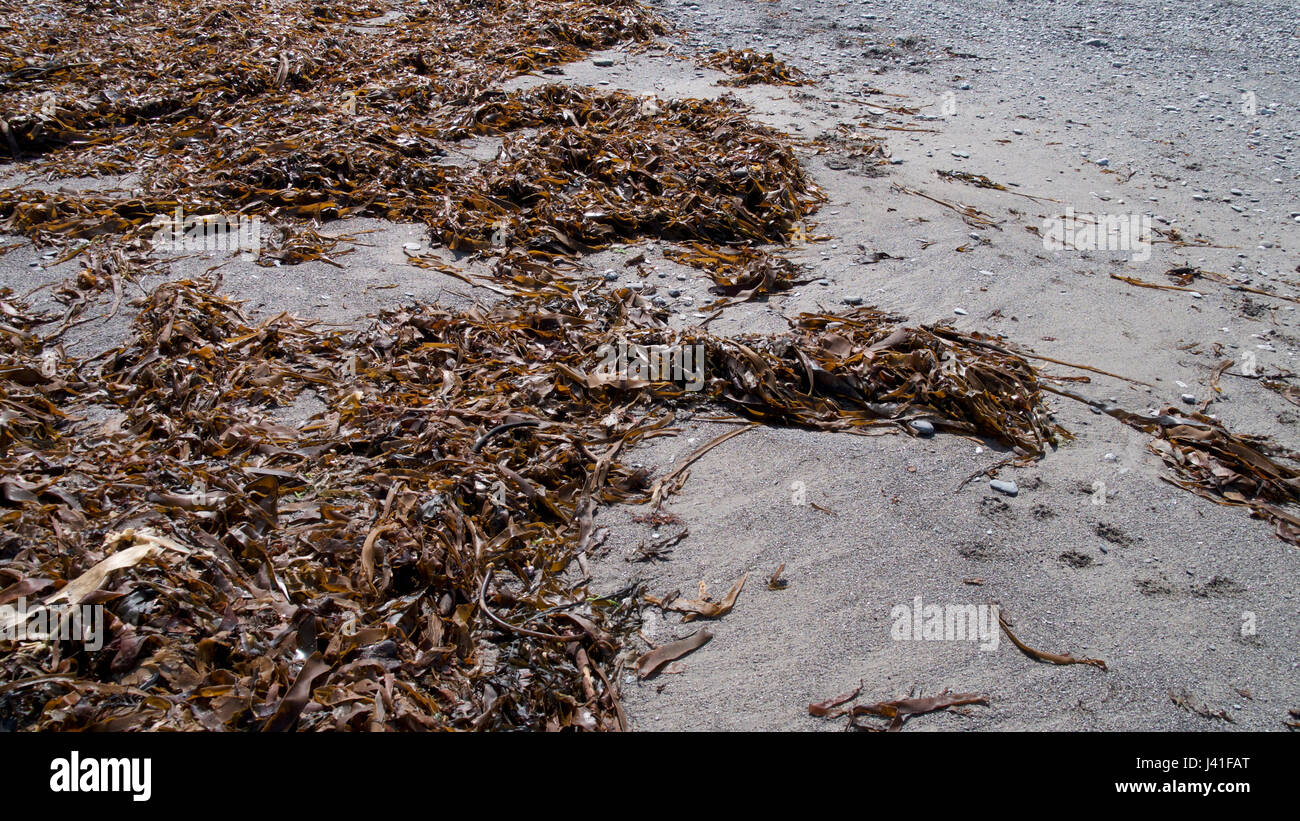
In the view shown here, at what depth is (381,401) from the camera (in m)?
3.06

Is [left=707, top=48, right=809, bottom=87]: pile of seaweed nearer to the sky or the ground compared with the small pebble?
nearer to the sky

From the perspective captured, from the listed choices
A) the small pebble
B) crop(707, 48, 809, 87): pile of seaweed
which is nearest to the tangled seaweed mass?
the small pebble

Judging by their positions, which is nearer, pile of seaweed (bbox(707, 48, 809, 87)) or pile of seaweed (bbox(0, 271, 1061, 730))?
pile of seaweed (bbox(0, 271, 1061, 730))

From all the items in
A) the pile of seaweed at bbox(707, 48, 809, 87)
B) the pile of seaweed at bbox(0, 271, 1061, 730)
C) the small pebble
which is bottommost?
the pile of seaweed at bbox(0, 271, 1061, 730)

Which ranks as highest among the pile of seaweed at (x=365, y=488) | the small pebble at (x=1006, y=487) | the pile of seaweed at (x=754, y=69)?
the pile of seaweed at (x=754, y=69)

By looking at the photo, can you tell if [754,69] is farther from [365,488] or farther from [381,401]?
[365,488]

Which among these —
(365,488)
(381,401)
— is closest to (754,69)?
(381,401)

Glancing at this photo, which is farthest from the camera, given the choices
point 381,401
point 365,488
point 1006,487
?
point 381,401

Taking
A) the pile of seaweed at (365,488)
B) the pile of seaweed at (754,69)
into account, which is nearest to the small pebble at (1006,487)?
the pile of seaweed at (365,488)

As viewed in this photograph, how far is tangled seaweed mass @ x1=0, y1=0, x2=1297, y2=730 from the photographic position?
206 centimetres

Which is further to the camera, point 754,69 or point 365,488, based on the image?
point 754,69

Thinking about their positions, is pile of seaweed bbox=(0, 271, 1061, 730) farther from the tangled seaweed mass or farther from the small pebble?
the small pebble

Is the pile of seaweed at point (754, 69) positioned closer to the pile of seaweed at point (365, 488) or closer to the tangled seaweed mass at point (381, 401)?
the tangled seaweed mass at point (381, 401)

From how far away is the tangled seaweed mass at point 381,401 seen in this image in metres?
2.06
